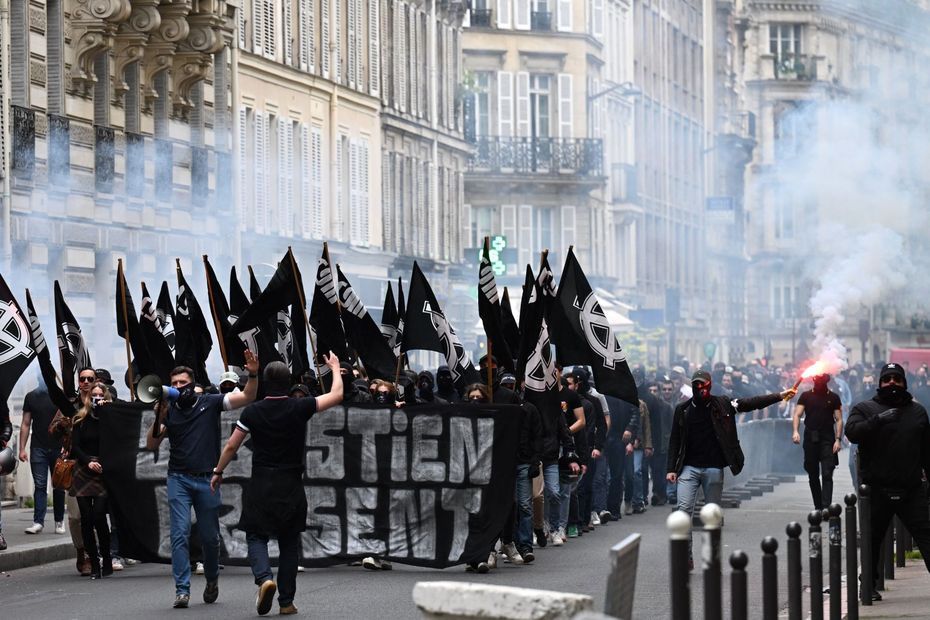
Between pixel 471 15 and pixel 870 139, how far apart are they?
11.4 meters

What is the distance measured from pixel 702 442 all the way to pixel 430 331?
3961 mm

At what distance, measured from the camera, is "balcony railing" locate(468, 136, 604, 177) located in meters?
63.2

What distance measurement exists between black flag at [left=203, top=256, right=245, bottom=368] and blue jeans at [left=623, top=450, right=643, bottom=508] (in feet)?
24.3

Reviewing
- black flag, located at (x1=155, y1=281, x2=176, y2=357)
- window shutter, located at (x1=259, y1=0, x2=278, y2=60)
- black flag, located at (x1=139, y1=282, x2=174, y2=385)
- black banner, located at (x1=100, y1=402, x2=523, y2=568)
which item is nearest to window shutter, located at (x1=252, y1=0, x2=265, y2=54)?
window shutter, located at (x1=259, y1=0, x2=278, y2=60)

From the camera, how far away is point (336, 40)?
43.9 meters

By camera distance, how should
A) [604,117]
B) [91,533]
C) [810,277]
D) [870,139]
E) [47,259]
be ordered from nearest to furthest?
1. [91,533]
2. [47,259]
3. [870,139]
4. [604,117]
5. [810,277]

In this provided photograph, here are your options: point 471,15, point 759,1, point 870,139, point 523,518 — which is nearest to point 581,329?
point 523,518

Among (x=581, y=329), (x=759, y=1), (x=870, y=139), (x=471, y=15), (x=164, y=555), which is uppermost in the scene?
(x=759, y=1)

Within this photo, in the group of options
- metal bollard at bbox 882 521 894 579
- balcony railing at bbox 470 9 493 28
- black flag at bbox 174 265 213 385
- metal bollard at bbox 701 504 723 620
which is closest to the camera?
metal bollard at bbox 701 504 723 620

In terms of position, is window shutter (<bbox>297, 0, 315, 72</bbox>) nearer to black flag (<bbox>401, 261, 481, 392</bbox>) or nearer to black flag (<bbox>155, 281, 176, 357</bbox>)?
black flag (<bbox>155, 281, 176, 357</bbox>)

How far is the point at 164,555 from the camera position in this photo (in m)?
19.0

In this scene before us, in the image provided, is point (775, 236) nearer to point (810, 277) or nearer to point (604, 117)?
point (810, 277)

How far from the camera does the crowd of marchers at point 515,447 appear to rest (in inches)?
616

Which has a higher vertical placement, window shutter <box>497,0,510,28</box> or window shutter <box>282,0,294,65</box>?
window shutter <box>497,0,510,28</box>
